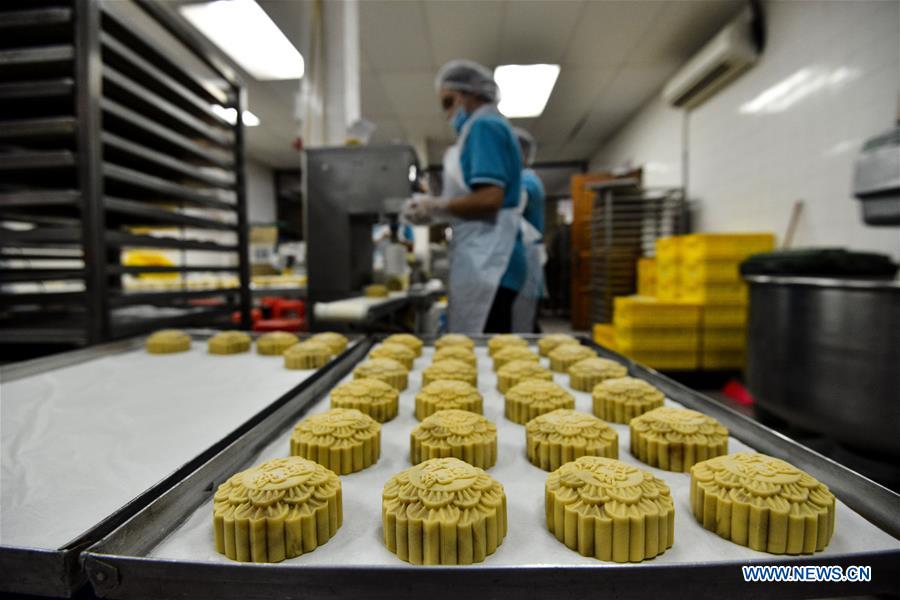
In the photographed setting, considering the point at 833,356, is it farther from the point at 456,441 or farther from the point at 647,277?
the point at 647,277

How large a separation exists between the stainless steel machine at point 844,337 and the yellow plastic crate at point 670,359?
1.28 m

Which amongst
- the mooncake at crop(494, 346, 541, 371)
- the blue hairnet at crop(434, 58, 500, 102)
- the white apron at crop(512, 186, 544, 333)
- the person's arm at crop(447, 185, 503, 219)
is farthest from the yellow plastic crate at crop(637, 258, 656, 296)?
the mooncake at crop(494, 346, 541, 371)

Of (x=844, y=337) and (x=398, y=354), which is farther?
(x=844, y=337)

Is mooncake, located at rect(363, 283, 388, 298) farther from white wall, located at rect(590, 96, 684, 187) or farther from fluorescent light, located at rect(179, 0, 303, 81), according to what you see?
white wall, located at rect(590, 96, 684, 187)

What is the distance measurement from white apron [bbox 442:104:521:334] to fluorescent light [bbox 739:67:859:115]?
2.16 meters

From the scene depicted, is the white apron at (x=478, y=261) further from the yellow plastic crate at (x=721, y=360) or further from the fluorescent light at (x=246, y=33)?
the yellow plastic crate at (x=721, y=360)

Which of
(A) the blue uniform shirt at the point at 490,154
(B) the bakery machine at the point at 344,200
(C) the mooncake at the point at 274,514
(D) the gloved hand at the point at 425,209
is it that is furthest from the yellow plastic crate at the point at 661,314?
(C) the mooncake at the point at 274,514

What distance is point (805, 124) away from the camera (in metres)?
3.17

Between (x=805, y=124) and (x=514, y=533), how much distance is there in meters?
3.82

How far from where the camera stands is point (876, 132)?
2479 mm

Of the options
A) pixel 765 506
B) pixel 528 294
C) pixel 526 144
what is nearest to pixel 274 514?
pixel 765 506

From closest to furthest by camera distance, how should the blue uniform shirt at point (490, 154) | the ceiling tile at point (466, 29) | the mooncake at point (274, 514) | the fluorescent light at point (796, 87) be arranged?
the mooncake at point (274, 514) < the blue uniform shirt at point (490, 154) < the ceiling tile at point (466, 29) < the fluorescent light at point (796, 87)

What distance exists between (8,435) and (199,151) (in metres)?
1.58

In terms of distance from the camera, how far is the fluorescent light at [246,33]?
1.48m
